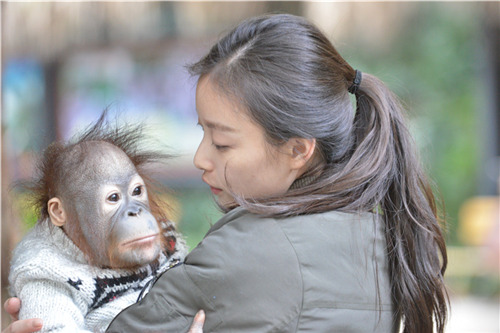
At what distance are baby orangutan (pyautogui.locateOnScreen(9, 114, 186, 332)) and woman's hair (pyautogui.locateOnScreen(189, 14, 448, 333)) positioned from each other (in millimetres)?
243

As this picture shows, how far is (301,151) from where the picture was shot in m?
1.19

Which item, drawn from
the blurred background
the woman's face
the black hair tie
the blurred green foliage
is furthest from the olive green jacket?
the blurred background

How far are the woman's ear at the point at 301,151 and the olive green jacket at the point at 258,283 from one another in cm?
14

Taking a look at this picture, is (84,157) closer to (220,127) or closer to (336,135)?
(220,127)

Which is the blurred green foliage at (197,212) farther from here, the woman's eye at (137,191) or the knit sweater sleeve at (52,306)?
the knit sweater sleeve at (52,306)

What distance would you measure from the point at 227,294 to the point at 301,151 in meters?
0.34

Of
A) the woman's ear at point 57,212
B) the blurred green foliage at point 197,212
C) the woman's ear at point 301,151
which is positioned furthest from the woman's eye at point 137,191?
the blurred green foliage at point 197,212

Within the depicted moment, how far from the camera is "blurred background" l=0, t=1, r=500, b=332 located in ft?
9.10

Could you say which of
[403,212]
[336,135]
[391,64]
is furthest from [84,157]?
[391,64]

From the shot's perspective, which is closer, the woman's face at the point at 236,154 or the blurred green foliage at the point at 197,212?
the woman's face at the point at 236,154

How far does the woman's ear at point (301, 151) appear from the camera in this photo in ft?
3.89

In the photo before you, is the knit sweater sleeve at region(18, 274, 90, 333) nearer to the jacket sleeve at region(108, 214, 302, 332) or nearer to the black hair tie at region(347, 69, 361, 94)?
the jacket sleeve at region(108, 214, 302, 332)

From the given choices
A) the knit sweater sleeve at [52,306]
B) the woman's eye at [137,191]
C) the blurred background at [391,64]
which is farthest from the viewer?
the blurred background at [391,64]

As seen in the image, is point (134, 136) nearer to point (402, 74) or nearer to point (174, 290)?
point (174, 290)
